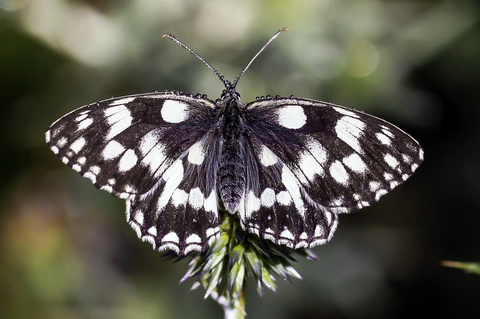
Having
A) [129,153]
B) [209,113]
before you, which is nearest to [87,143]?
[129,153]

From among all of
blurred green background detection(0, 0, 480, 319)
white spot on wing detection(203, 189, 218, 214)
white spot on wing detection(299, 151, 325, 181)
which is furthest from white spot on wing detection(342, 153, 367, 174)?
blurred green background detection(0, 0, 480, 319)

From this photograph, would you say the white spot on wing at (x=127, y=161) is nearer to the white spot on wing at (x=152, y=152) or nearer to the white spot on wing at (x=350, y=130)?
the white spot on wing at (x=152, y=152)

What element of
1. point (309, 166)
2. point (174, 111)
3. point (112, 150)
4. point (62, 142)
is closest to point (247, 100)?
point (174, 111)

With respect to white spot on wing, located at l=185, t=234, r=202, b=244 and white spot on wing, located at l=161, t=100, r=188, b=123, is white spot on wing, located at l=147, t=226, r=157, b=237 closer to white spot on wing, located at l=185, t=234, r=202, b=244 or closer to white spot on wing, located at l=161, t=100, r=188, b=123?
white spot on wing, located at l=185, t=234, r=202, b=244

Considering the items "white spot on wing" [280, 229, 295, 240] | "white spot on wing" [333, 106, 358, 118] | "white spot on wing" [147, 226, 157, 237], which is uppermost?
"white spot on wing" [333, 106, 358, 118]

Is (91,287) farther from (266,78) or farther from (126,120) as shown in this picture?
(266,78)

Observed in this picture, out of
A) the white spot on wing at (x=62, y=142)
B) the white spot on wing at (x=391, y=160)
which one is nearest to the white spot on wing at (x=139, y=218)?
the white spot on wing at (x=62, y=142)

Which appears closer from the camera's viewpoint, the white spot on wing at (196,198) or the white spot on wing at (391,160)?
the white spot on wing at (391,160)

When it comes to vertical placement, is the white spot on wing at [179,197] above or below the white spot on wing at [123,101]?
below
